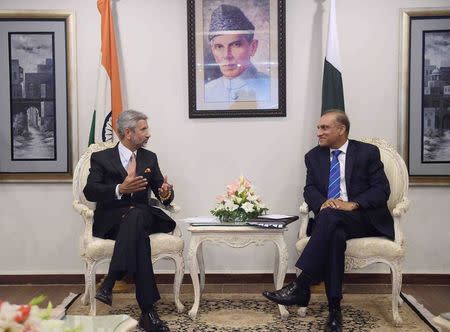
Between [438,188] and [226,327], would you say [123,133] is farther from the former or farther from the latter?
[438,188]

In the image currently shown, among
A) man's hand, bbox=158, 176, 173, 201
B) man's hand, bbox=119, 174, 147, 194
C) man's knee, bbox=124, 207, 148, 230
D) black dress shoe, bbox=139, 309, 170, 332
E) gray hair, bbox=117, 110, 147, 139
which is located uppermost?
gray hair, bbox=117, 110, 147, 139

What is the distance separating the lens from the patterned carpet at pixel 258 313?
3.78 metres

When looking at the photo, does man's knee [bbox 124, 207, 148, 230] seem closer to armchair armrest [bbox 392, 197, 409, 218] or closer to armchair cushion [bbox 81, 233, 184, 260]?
armchair cushion [bbox 81, 233, 184, 260]

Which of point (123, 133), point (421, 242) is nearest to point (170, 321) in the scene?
point (123, 133)

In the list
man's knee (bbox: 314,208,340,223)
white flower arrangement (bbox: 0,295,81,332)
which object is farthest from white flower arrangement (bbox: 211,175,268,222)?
white flower arrangement (bbox: 0,295,81,332)

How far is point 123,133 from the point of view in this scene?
4211 millimetres

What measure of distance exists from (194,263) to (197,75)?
1.69 metres

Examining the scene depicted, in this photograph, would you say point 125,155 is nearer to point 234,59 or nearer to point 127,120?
point 127,120

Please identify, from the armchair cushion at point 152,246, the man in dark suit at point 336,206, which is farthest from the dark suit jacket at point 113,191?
the man in dark suit at point 336,206

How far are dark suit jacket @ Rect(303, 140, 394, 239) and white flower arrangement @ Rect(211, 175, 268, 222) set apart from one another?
0.38 m

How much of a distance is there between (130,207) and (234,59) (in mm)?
1610

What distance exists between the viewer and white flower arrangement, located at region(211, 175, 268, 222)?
4098 mm

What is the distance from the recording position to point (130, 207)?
13.4 feet

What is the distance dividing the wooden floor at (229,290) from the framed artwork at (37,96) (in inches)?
35.5
